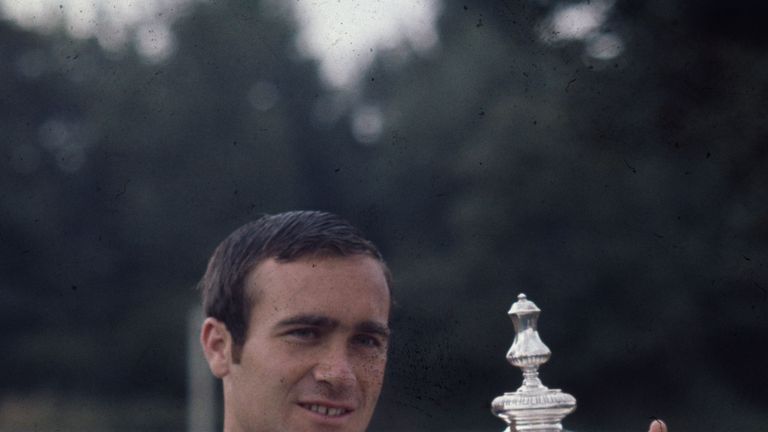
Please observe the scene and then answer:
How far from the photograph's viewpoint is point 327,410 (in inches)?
109

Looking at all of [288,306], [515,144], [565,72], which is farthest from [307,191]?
[288,306]

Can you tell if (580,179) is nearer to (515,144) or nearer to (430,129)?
(515,144)

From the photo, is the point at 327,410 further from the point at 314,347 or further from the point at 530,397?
the point at 530,397

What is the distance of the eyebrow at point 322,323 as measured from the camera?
276cm

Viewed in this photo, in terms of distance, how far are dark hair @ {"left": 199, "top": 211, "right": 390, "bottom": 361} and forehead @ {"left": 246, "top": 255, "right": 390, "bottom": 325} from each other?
2 centimetres

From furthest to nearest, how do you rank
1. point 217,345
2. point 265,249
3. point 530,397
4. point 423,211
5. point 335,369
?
point 423,211 → point 217,345 → point 265,249 → point 335,369 → point 530,397

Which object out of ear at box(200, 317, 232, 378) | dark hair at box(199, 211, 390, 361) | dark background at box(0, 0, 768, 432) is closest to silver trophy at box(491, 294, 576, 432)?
dark hair at box(199, 211, 390, 361)

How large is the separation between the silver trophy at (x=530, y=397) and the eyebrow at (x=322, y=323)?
1.02 ft

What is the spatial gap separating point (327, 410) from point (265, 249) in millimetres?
391

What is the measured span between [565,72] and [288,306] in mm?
12380

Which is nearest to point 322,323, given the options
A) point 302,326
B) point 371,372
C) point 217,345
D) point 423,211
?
point 302,326

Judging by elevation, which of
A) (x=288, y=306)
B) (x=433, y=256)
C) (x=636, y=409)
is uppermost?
(x=433, y=256)

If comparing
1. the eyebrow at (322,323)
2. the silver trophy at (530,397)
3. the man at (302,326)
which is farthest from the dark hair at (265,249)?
the silver trophy at (530,397)

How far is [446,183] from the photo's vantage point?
16.4 metres
